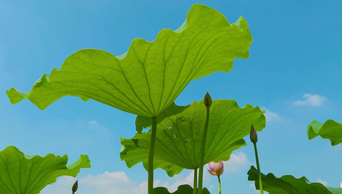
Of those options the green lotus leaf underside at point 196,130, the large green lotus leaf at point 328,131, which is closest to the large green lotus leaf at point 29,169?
the green lotus leaf underside at point 196,130

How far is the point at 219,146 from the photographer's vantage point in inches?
73.7

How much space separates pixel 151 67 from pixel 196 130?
63 centimetres

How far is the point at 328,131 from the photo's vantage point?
176 centimetres

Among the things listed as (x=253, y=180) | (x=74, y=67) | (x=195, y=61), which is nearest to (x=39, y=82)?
(x=74, y=67)

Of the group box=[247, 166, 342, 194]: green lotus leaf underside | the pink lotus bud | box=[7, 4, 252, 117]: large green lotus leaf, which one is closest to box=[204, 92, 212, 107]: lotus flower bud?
box=[7, 4, 252, 117]: large green lotus leaf

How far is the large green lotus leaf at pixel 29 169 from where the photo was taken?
7.57 ft

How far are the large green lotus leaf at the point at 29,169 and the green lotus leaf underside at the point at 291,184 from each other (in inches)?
53.2

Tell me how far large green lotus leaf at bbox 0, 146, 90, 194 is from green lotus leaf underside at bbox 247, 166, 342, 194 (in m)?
1.35

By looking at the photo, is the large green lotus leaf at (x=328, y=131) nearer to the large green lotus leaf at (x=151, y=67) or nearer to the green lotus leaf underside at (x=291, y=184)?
the green lotus leaf underside at (x=291, y=184)

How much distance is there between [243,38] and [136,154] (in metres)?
1.09

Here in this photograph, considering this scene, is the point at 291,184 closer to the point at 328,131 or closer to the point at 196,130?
the point at 328,131

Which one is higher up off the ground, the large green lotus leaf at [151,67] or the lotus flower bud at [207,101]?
the large green lotus leaf at [151,67]

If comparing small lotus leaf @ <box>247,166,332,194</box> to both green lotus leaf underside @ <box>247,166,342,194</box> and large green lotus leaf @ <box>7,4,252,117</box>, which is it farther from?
large green lotus leaf @ <box>7,4,252,117</box>

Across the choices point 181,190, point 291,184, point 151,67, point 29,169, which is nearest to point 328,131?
point 291,184
